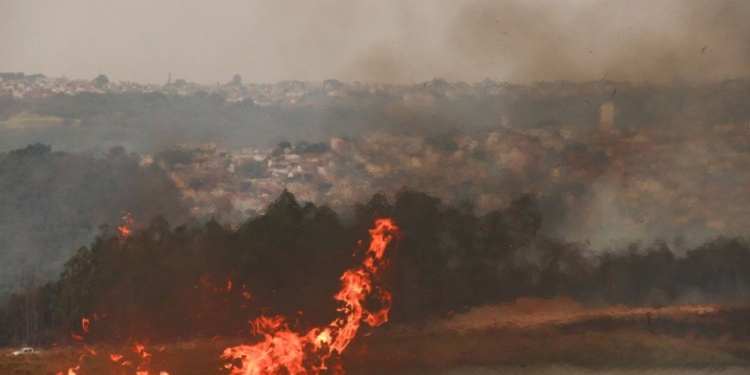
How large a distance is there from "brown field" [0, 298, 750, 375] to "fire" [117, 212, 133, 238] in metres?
1.54

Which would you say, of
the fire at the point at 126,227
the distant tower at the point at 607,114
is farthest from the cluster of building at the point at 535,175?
the fire at the point at 126,227

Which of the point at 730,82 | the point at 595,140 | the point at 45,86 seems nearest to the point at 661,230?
the point at 595,140

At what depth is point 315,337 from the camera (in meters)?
13.5

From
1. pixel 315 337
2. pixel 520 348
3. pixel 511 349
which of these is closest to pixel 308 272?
pixel 315 337

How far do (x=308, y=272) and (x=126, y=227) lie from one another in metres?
2.64

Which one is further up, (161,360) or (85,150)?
(85,150)

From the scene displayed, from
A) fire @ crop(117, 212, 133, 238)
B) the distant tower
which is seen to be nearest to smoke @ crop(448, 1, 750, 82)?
the distant tower

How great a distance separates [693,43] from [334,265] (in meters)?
6.16

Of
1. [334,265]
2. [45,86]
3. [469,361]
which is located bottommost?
[469,361]

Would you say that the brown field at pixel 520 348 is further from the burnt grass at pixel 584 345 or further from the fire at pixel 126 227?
the fire at pixel 126 227

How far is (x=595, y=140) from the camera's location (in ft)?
47.5

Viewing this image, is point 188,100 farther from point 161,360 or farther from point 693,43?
point 693,43

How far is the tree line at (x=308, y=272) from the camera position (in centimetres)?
1361

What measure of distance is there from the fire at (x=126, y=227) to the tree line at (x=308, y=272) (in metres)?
0.04
